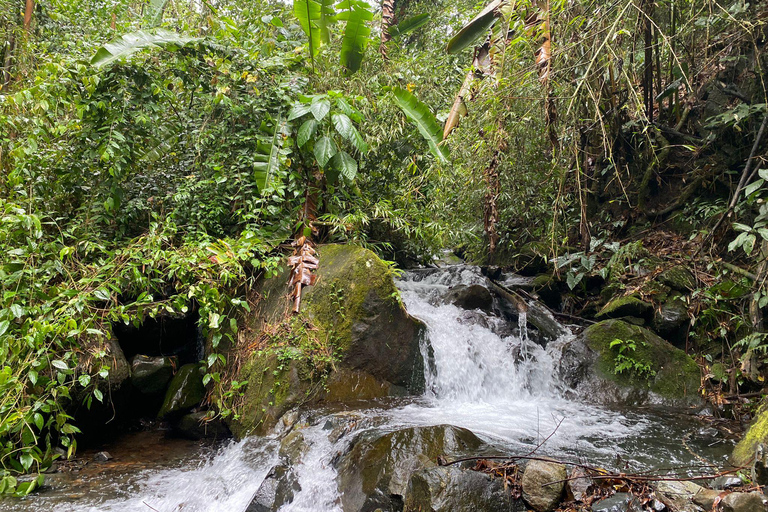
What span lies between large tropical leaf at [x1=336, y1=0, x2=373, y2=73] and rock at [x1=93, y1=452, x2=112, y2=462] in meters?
5.97

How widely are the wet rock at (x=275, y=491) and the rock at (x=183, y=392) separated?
7.57 feet

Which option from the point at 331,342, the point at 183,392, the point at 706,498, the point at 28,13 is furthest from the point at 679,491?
the point at 28,13

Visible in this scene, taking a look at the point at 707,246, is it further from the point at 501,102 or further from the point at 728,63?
the point at 501,102

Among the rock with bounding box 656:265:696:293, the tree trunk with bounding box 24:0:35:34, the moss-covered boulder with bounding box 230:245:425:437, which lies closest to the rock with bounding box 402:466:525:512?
the moss-covered boulder with bounding box 230:245:425:437

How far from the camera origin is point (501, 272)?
390 inches

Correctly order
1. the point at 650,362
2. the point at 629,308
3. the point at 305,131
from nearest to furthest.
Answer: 1. the point at 305,131
2. the point at 650,362
3. the point at 629,308

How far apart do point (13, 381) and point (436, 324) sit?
4868mm

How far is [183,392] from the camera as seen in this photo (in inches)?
218

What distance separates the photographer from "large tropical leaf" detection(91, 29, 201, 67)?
488 centimetres

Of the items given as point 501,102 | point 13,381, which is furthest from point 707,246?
point 13,381

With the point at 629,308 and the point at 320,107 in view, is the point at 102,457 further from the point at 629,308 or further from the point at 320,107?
the point at 629,308

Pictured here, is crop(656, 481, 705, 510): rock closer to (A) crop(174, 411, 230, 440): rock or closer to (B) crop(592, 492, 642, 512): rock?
(B) crop(592, 492, 642, 512): rock

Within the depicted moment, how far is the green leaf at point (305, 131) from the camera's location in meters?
5.66

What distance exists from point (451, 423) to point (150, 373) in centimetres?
374
